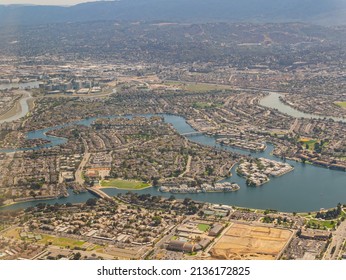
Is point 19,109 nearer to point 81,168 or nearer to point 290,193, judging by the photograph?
point 81,168

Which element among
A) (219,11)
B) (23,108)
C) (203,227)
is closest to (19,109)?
(23,108)

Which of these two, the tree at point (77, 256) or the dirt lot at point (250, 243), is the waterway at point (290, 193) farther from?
the tree at point (77, 256)

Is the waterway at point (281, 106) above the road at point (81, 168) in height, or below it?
below

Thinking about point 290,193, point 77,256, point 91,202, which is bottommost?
point 290,193

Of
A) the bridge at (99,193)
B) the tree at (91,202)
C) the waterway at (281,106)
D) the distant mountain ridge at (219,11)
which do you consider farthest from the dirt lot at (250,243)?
the distant mountain ridge at (219,11)

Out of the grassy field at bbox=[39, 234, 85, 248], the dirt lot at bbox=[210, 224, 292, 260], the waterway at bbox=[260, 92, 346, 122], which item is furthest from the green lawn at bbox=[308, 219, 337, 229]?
the waterway at bbox=[260, 92, 346, 122]

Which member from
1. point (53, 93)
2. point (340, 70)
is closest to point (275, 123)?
point (53, 93)
